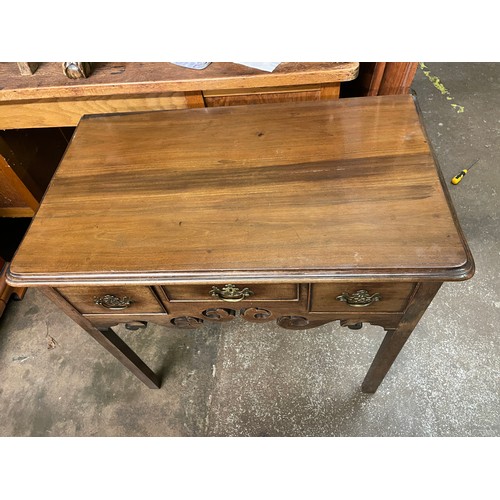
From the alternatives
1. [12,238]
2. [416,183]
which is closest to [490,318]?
[416,183]

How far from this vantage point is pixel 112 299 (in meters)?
0.84

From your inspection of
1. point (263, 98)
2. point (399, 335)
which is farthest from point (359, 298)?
point (263, 98)

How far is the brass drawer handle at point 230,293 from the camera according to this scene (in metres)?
0.78

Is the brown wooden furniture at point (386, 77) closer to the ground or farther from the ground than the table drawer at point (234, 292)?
farther from the ground

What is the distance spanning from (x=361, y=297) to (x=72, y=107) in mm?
997

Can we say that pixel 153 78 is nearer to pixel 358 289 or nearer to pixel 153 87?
pixel 153 87

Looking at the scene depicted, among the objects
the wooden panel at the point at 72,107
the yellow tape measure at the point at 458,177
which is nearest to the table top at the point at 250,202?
the wooden panel at the point at 72,107

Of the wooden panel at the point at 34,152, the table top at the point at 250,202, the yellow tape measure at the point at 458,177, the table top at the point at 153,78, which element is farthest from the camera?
the yellow tape measure at the point at 458,177

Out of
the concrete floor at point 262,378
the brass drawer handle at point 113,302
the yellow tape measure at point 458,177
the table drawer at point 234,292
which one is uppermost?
the table drawer at point 234,292

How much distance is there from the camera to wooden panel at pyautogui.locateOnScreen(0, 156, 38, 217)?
145 cm

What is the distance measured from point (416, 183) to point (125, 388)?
46.7 inches

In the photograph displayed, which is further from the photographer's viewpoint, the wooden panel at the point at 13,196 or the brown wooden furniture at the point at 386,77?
the wooden panel at the point at 13,196

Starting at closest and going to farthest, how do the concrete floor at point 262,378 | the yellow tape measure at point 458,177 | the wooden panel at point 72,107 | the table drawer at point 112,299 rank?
the table drawer at point 112,299 < the wooden panel at point 72,107 < the concrete floor at point 262,378 < the yellow tape measure at point 458,177

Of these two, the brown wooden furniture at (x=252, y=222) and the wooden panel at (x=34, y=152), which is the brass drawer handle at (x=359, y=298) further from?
the wooden panel at (x=34, y=152)
